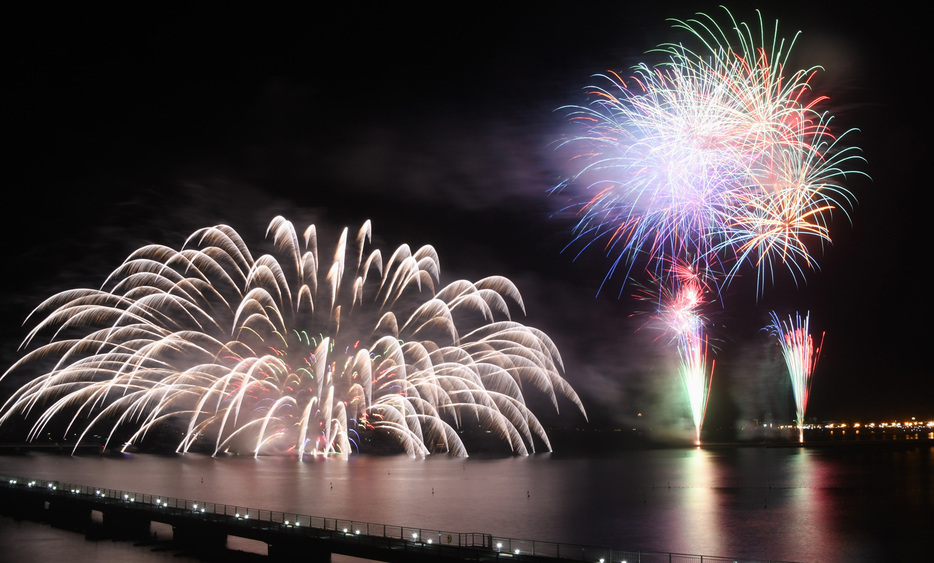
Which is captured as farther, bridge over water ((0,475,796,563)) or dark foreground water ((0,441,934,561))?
dark foreground water ((0,441,934,561))

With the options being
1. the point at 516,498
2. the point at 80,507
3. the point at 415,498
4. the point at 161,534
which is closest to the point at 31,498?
the point at 80,507

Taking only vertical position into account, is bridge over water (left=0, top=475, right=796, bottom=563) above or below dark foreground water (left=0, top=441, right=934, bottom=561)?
above

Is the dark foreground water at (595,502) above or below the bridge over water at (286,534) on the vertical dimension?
below

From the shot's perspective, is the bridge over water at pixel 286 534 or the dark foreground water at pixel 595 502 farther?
the dark foreground water at pixel 595 502

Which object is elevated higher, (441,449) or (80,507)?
(80,507)

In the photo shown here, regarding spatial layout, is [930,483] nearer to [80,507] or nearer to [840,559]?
[840,559]
